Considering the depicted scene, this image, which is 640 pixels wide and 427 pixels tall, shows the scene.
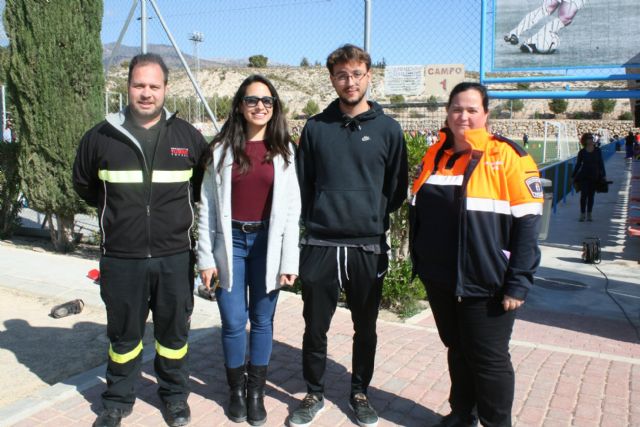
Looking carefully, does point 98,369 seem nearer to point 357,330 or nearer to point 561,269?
point 357,330

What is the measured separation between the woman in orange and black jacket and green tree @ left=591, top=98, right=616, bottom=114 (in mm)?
67011

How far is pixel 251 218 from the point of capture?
10.8 feet

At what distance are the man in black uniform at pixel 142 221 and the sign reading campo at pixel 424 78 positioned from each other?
3572 millimetres

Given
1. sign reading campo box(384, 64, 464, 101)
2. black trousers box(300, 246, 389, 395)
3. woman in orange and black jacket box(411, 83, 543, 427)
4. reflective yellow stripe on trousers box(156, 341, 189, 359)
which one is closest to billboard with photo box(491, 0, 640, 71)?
sign reading campo box(384, 64, 464, 101)

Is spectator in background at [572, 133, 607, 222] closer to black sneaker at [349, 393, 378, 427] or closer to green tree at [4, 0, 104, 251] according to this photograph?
green tree at [4, 0, 104, 251]

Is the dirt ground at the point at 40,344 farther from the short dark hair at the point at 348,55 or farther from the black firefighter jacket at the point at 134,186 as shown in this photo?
the short dark hair at the point at 348,55

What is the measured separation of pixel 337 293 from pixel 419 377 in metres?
1.18

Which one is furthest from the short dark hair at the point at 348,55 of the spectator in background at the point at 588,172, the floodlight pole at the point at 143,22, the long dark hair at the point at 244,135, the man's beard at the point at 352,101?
the spectator in background at the point at 588,172

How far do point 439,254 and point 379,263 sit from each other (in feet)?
1.46

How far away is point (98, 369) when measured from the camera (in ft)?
13.5

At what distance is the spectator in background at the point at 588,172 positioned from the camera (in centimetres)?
1202

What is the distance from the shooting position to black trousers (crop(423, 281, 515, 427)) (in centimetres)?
289

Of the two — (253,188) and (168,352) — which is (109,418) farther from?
(253,188)

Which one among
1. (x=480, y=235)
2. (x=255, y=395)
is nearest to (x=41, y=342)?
(x=255, y=395)
